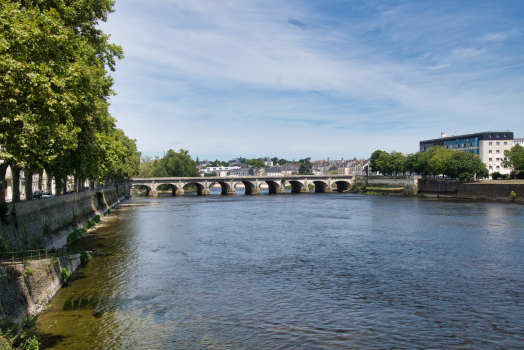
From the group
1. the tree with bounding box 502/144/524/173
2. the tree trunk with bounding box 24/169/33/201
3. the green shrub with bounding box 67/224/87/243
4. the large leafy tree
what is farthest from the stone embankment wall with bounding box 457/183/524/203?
the large leafy tree

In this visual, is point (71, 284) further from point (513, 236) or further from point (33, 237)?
point (513, 236)

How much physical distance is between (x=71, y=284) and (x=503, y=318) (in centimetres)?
2009

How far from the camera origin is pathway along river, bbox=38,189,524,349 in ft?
48.6

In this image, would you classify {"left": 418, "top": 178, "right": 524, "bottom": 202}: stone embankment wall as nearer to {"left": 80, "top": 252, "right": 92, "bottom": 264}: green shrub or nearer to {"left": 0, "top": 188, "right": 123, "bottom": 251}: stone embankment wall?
{"left": 0, "top": 188, "right": 123, "bottom": 251}: stone embankment wall

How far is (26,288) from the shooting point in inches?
589

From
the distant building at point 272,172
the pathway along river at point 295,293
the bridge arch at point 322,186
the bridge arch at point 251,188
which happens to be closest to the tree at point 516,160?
the bridge arch at point 322,186

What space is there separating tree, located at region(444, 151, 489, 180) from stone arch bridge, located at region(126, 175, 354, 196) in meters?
38.6

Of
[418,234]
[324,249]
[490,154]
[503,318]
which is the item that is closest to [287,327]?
[503,318]

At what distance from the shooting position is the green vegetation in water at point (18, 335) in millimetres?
11654

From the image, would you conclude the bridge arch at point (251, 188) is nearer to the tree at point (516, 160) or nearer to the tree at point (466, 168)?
the tree at point (466, 168)

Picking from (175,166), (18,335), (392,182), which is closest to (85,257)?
(18,335)

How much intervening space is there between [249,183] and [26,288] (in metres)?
102

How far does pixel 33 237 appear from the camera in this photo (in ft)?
75.0

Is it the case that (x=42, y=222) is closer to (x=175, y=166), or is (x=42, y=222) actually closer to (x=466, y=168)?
(x=466, y=168)
